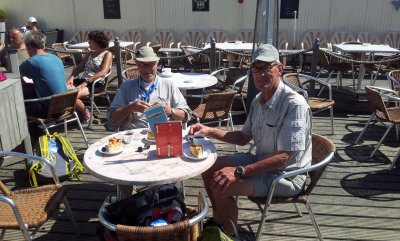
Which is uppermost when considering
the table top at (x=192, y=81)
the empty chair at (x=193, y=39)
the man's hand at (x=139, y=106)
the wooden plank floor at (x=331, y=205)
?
the empty chair at (x=193, y=39)

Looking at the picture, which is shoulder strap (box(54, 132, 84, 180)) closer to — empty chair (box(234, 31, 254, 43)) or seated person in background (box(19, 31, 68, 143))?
seated person in background (box(19, 31, 68, 143))

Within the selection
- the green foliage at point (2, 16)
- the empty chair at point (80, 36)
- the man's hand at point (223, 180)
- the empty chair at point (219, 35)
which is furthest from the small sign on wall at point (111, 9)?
the man's hand at point (223, 180)

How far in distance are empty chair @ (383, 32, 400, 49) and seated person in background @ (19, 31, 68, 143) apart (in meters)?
9.13

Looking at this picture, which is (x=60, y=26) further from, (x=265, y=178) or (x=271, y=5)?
(x=265, y=178)

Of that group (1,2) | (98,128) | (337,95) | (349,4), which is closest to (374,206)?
(337,95)

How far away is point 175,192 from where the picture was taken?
2361 mm

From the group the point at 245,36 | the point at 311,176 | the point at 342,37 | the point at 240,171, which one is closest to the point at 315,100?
the point at 311,176

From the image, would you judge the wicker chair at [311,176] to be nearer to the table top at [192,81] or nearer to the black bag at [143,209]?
the black bag at [143,209]

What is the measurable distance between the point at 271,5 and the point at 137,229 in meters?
3.61

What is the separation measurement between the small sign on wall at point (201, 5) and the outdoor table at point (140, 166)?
889cm

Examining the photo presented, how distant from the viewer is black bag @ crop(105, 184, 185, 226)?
2.04 m

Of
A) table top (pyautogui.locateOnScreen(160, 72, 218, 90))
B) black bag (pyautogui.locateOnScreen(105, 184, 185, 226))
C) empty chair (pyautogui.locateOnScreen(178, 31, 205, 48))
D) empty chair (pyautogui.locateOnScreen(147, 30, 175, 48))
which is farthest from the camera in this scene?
empty chair (pyautogui.locateOnScreen(147, 30, 175, 48))

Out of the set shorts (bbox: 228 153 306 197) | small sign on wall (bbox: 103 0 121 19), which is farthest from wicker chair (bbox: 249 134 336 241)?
small sign on wall (bbox: 103 0 121 19)

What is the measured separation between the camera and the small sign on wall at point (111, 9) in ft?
36.6
